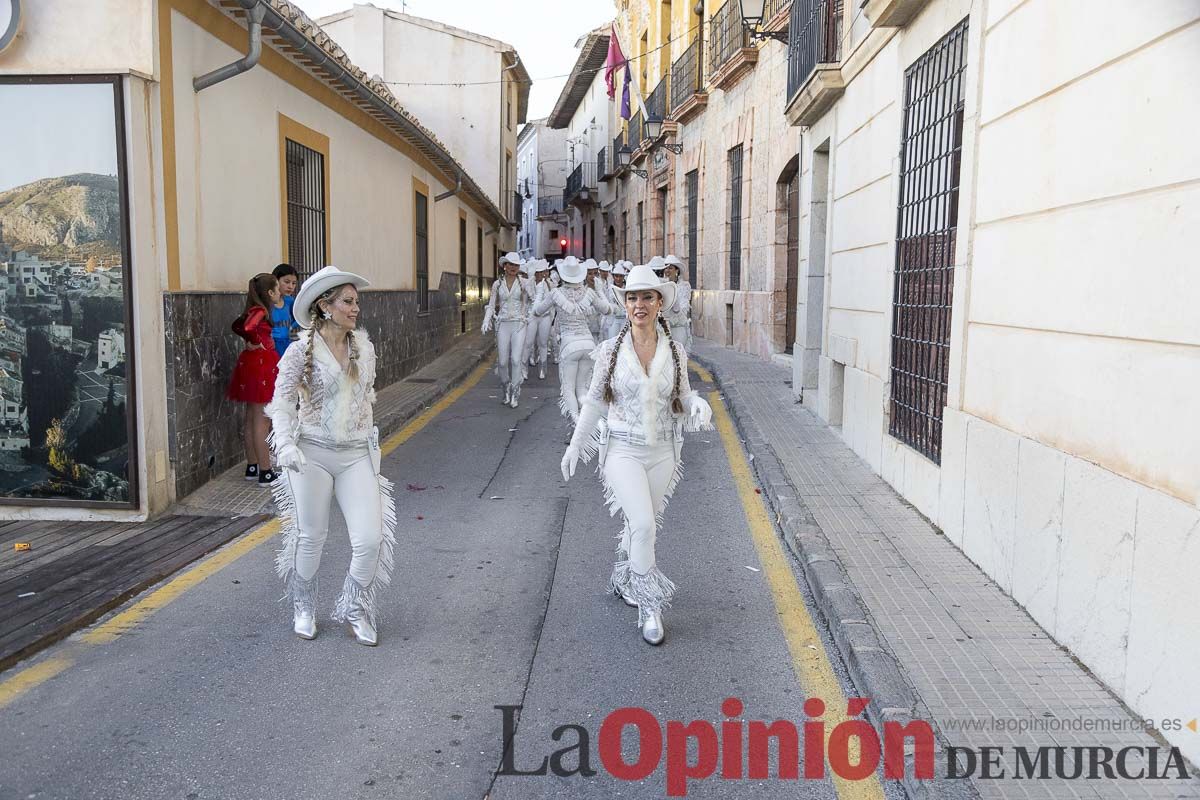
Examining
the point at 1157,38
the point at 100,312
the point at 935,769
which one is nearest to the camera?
the point at 935,769

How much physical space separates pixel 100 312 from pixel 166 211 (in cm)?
82

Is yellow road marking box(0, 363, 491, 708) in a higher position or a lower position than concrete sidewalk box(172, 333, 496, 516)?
lower

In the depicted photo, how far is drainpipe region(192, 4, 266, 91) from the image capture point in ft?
23.5

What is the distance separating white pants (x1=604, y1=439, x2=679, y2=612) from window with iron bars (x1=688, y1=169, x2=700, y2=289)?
66.7ft

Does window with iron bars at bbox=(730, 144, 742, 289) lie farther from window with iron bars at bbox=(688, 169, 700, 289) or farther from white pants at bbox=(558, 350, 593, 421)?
white pants at bbox=(558, 350, 593, 421)

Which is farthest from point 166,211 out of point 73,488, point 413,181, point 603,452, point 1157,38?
point 413,181

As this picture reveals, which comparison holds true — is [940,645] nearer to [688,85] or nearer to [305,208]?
[305,208]

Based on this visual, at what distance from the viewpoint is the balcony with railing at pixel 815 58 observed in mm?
10094

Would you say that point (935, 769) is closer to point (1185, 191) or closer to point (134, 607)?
point (1185, 191)

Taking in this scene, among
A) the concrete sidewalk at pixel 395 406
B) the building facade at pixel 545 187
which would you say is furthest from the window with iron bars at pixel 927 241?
the building facade at pixel 545 187

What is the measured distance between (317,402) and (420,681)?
52.1 inches

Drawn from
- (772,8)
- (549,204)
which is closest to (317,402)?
(772,8)

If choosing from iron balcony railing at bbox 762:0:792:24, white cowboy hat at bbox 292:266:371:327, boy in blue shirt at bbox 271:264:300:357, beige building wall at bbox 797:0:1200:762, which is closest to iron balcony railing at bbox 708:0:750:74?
iron balcony railing at bbox 762:0:792:24

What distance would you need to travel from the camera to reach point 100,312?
6.42 m
